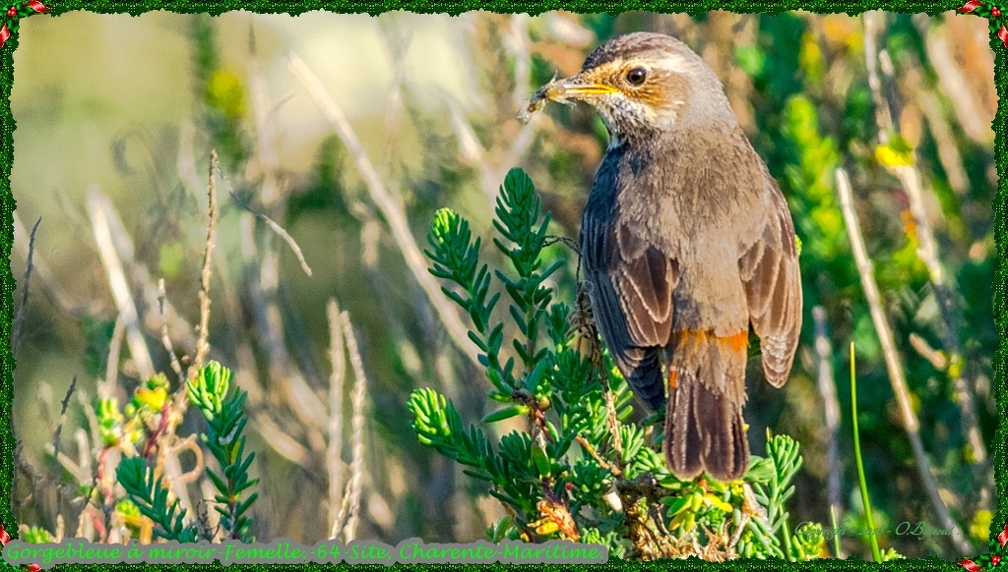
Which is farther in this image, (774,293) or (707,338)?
(774,293)

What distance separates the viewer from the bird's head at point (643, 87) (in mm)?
5336

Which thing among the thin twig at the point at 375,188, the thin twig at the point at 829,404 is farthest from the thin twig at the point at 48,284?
the thin twig at the point at 829,404

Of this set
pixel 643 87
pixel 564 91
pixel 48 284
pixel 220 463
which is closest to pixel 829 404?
pixel 643 87

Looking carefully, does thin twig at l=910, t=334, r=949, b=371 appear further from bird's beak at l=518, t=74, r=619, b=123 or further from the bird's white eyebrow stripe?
bird's beak at l=518, t=74, r=619, b=123

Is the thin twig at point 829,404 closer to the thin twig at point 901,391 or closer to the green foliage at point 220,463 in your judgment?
the thin twig at point 901,391

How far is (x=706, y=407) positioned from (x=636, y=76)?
6.30ft

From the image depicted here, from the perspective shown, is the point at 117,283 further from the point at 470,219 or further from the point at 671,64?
the point at 671,64

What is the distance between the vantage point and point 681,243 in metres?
4.77

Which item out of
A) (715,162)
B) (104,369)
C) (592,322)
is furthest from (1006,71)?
(104,369)

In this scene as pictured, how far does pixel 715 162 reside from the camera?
514 centimetres

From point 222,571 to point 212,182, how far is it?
4.22ft

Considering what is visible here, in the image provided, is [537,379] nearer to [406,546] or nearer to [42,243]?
[406,546]

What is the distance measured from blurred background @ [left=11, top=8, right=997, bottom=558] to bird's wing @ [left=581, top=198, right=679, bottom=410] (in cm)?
107

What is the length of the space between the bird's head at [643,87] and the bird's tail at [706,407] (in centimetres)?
132
